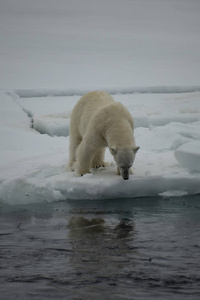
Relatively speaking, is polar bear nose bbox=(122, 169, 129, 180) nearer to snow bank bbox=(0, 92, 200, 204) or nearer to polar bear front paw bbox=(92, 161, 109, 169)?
snow bank bbox=(0, 92, 200, 204)

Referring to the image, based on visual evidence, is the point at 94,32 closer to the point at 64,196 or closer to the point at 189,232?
the point at 64,196

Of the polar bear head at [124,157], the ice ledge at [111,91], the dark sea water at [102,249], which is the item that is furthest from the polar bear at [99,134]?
the ice ledge at [111,91]

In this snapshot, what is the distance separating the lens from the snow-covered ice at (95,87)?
5559 millimetres

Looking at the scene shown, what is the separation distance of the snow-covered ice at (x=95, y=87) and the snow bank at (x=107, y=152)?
11 millimetres

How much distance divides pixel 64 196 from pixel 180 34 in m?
13.3

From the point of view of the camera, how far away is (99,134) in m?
5.62

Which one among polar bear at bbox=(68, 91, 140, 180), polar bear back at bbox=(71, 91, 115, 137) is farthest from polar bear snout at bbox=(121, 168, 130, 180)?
polar bear back at bbox=(71, 91, 115, 137)

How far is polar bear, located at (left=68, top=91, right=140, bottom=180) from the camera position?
5363 millimetres

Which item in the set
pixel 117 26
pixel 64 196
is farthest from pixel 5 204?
pixel 117 26

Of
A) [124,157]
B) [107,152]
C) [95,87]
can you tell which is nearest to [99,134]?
[124,157]

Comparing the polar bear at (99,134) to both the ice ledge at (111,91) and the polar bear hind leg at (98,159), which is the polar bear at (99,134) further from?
the ice ledge at (111,91)

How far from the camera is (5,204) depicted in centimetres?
530

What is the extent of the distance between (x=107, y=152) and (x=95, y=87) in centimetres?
421

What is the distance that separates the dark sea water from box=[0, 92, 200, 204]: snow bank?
0.14m
